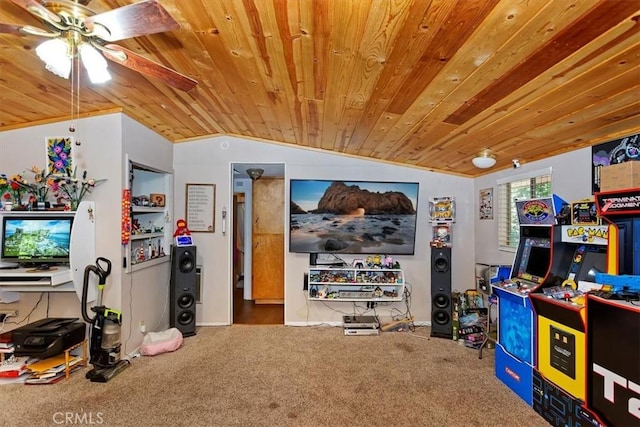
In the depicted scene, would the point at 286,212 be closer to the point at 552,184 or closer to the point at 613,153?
the point at 552,184

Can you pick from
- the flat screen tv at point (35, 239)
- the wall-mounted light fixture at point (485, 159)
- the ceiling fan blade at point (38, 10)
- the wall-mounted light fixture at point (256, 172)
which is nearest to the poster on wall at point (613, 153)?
the wall-mounted light fixture at point (485, 159)

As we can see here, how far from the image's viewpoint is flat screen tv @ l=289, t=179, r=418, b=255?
4.30 metres

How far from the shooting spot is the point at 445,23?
139 cm

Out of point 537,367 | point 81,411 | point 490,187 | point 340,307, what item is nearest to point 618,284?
point 537,367

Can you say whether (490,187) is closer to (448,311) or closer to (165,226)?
Result: (448,311)

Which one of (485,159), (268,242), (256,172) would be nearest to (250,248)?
(268,242)

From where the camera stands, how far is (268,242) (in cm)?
560

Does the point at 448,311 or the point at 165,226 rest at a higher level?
the point at 165,226

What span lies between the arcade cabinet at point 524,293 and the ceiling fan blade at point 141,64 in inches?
114

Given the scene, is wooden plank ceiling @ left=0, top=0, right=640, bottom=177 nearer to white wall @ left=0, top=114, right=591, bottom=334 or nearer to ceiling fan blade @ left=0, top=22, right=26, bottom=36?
ceiling fan blade @ left=0, top=22, right=26, bottom=36

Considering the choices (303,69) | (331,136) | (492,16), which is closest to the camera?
(492,16)

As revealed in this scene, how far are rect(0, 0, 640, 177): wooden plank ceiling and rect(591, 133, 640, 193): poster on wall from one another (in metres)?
0.06

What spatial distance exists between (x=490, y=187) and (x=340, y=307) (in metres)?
2.62

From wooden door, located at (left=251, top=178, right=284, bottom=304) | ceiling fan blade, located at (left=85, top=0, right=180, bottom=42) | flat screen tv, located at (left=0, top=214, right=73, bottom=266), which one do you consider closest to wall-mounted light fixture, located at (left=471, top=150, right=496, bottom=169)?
ceiling fan blade, located at (left=85, top=0, right=180, bottom=42)
